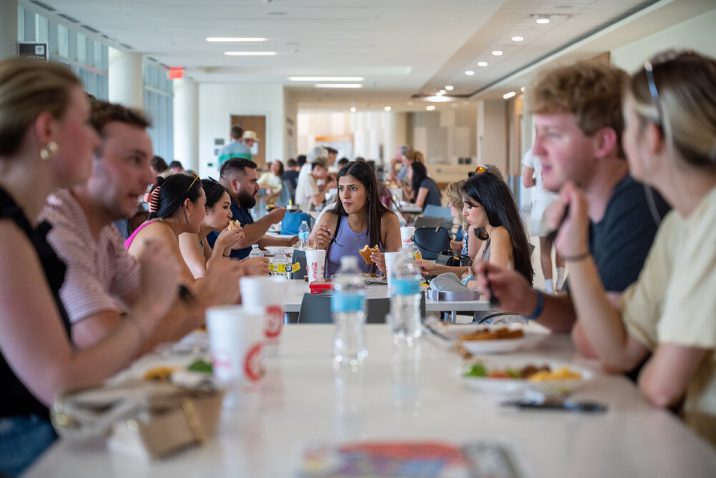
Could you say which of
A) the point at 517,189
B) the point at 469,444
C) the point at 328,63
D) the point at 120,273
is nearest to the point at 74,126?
the point at 120,273

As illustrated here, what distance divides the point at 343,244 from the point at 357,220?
21 centimetres

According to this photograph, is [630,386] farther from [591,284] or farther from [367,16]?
[367,16]

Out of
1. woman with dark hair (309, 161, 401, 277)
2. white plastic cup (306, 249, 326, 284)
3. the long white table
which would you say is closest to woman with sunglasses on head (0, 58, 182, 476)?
the long white table

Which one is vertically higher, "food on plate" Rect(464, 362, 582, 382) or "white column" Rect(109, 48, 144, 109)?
"white column" Rect(109, 48, 144, 109)

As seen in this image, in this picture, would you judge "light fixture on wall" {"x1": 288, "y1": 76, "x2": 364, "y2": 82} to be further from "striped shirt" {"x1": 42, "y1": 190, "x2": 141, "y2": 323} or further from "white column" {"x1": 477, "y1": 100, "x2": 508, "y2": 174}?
"striped shirt" {"x1": 42, "y1": 190, "x2": 141, "y2": 323}

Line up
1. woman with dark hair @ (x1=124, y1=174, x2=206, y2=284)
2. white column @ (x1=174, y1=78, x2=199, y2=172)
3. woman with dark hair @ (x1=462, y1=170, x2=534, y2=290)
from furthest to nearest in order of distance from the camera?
1. white column @ (x1=174, y1=78, x2=199, y2=172)
2. woman with dark hair @ (x1=462, y1=170, x2=534, y2=290)
3. woman with dark hair @ (x1=124, y1=174, x2=206, y2=284)

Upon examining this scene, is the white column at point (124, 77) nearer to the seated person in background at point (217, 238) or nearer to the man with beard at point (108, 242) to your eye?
the seated person in background at point (217, 238)

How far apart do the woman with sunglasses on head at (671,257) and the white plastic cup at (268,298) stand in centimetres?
72

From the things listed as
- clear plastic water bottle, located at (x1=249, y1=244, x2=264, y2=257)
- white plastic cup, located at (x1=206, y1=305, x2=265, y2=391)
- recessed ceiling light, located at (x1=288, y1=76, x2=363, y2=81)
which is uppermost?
recessed ceiling light, located at (x1=288, y1=76, x2=363, y2=81)

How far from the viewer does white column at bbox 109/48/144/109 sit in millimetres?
14031

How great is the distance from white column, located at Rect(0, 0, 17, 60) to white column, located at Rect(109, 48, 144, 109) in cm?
510

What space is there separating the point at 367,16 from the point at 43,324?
986 centimetres

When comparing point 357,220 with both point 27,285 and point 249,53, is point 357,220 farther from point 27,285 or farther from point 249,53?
point 249,53

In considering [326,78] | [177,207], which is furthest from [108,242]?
[326,78]
